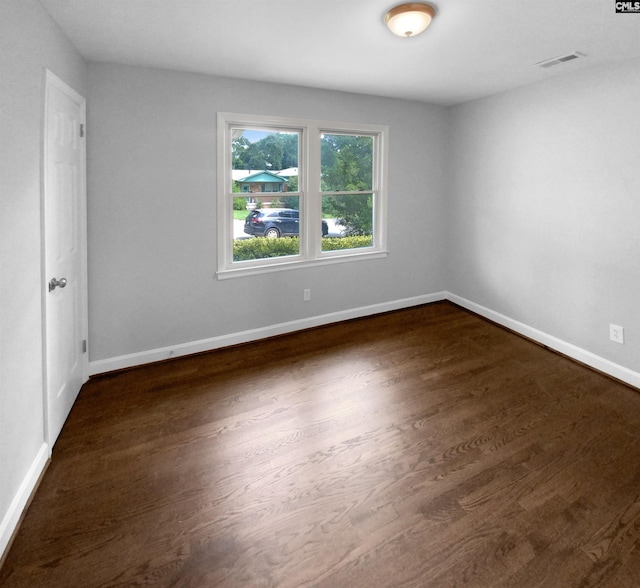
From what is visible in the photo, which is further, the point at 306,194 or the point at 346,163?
the point at 346,163

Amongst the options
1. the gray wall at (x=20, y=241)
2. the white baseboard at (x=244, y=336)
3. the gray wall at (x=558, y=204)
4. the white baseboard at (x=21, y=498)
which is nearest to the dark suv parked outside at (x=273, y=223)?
the white baseboard at (x=244, y=336)

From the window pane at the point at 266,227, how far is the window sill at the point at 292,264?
0.12m

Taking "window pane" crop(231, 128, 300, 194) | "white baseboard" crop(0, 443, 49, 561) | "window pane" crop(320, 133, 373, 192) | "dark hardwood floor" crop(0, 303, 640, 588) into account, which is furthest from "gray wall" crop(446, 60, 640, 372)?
"white baseboard" crop(0, 443, 49, 561)

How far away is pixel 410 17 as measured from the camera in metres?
2.05

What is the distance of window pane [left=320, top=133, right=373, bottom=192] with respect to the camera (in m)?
3.94

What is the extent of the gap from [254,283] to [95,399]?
64.2 inches

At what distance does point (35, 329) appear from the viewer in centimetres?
192

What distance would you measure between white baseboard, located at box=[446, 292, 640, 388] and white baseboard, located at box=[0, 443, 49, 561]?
12.9ft

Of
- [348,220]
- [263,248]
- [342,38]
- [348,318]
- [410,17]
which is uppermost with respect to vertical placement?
[342,38]

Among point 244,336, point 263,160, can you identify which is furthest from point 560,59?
point 244,336

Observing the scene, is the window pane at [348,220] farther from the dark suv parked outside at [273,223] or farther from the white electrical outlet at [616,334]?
the white electrical outlet at [616,334]

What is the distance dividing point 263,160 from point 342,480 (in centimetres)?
286

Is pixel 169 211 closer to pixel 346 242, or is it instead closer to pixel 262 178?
pixel 262 178

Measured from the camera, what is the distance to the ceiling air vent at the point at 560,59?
2.69 m
